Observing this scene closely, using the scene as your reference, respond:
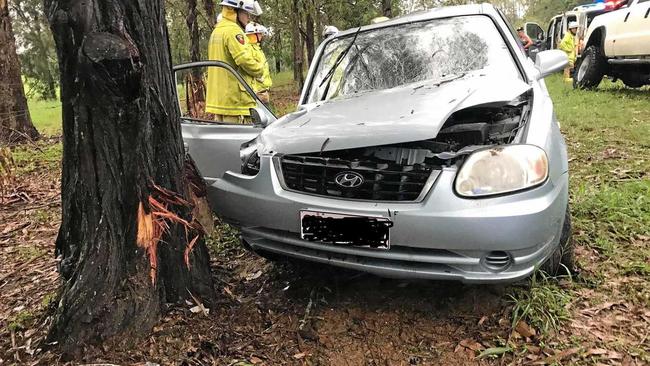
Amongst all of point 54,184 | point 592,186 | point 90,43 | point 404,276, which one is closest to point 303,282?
point 404,276

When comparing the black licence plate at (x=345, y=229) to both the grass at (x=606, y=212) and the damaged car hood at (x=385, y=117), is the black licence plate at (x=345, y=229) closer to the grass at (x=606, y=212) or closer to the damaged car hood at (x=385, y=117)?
the damaged car hood at (x=385, y=117)

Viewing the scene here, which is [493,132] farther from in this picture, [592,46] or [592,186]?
[592,46]

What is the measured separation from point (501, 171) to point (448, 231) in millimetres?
344

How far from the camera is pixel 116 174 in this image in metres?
2.10

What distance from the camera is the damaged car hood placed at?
Result: 2246 mm

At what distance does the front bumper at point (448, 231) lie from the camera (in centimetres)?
203

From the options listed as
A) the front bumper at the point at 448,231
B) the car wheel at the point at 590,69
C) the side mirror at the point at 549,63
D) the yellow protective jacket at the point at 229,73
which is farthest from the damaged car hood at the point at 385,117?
the car wheel at the point at 590,69

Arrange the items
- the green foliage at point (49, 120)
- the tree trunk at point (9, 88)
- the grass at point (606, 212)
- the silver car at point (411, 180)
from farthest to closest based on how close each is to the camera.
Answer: the green foliage at point (49, 120) < the tree trunk at point (9, 88) < the grass at point (606, 212) < the silver car at point (411, 180)

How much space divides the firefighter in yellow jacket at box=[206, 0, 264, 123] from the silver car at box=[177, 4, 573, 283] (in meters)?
1.19

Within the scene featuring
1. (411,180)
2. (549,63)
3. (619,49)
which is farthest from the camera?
(619,49)

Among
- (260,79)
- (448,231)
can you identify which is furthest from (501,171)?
(260,79)

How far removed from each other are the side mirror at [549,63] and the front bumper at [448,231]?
3.79ft

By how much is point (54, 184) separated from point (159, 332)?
3811 mm

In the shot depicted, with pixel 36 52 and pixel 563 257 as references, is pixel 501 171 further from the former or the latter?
pixel 36 52
